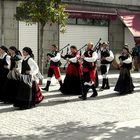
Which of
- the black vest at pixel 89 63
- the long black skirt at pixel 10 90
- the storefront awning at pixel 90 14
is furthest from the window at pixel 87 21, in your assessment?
the long black skirt at pixel 10 90

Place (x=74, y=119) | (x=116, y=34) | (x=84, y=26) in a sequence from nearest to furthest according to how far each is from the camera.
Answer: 1. (x=74, y=119)
2. (x=84, y=26)
3. (x=116, y=34)

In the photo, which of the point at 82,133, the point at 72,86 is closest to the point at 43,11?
the point at 72,86

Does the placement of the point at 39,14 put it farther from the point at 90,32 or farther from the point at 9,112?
the point at 90,32

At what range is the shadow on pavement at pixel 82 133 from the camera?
29.6 ft

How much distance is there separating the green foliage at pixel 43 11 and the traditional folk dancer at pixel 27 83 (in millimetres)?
5260

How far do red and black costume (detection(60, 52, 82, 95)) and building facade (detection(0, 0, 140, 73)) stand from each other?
24.1 feet

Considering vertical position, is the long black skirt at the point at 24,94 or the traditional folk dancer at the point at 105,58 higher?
the traditional folk dancer at the point at 105,58

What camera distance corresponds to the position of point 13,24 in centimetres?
2248

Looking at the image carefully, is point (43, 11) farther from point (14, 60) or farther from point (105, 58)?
point (14, 60)

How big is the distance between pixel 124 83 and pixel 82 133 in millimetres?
6789

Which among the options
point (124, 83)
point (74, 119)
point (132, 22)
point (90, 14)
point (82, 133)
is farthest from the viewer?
point (132, 22)

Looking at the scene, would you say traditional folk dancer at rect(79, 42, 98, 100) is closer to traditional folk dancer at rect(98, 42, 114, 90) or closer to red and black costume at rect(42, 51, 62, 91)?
red and black costume at rect(42, 51, 62, 91)

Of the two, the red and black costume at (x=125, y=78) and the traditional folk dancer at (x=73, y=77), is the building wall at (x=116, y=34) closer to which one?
the red and black costume at (x=125, y=78)

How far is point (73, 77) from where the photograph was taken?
1549 cm
